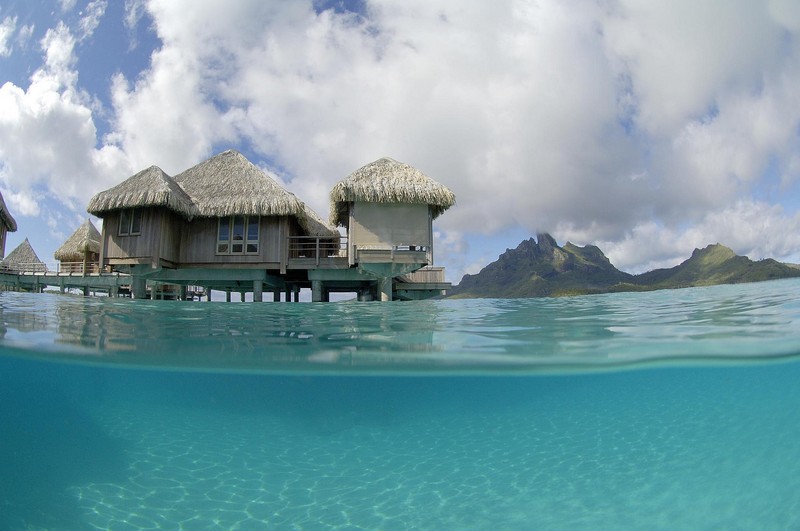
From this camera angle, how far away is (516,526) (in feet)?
20.6

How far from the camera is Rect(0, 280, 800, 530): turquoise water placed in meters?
6.31

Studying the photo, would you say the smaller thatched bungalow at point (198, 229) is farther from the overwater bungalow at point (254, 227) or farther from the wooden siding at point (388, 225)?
the wooden siding at point (388, 225)

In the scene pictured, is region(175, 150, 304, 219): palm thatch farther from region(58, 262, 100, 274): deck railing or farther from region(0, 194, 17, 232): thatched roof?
region(58, 262, 100, 274): deck railing

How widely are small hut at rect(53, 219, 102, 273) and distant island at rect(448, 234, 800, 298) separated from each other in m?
57.1

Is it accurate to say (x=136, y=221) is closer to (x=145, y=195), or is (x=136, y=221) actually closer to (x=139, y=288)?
(x=145, y=195)

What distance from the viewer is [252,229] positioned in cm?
1766

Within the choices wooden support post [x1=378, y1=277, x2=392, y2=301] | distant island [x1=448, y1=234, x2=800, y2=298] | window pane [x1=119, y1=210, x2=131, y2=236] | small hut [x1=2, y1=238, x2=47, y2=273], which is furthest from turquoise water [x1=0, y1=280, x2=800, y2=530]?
distant island [x1=448, y1=234, x2=800, y2=298]

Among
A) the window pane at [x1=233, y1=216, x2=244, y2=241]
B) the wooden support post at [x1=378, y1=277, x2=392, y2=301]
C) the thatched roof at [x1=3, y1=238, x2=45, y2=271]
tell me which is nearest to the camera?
the wooden support post at [x1=378, y1=277, x2=392, y2=301]

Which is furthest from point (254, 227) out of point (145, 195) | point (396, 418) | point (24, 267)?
point (24, 267)

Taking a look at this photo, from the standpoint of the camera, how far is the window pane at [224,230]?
17.7 metres

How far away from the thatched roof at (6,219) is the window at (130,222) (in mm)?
12381

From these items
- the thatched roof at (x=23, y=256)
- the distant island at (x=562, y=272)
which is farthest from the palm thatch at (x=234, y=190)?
the distant island at (x=562, y=272)

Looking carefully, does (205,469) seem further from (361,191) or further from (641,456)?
(361,191)

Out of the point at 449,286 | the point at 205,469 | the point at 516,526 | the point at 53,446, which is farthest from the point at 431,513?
the point at 449,286
